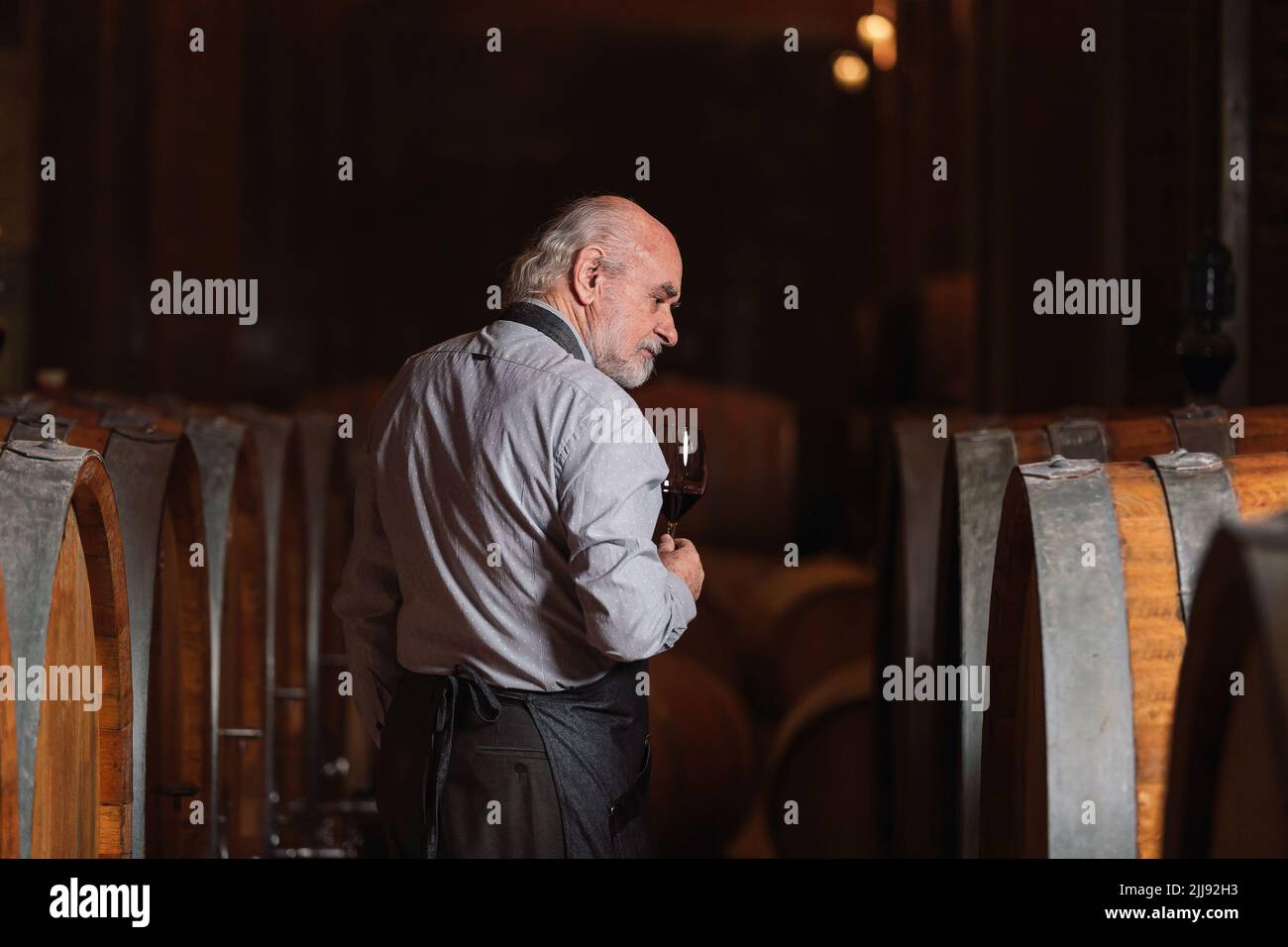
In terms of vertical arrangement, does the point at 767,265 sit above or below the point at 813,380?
above

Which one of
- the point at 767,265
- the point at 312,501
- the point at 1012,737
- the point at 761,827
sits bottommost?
the point at 761,827

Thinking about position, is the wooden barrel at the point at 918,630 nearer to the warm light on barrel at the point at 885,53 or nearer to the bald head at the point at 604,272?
the bald head at the point at 604,272

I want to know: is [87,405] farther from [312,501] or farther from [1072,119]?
[1072,119]

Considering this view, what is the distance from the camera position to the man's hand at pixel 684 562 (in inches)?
82.3

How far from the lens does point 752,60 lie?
22.0 ft

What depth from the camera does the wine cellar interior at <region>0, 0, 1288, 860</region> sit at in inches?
61.4

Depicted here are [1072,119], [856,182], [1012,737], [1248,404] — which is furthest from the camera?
[856,182]

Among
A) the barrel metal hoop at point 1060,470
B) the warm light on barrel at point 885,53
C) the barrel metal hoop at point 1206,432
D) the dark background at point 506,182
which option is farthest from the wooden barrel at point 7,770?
the warm light on barrel at point 885,53

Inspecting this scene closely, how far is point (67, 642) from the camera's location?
1.78 m

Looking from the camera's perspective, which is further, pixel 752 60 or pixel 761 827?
pixel 752 60

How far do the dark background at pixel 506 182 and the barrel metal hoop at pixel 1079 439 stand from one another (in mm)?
2722

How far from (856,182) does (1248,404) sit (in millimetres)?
3269

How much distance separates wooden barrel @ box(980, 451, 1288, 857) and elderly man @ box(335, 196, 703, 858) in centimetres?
52
